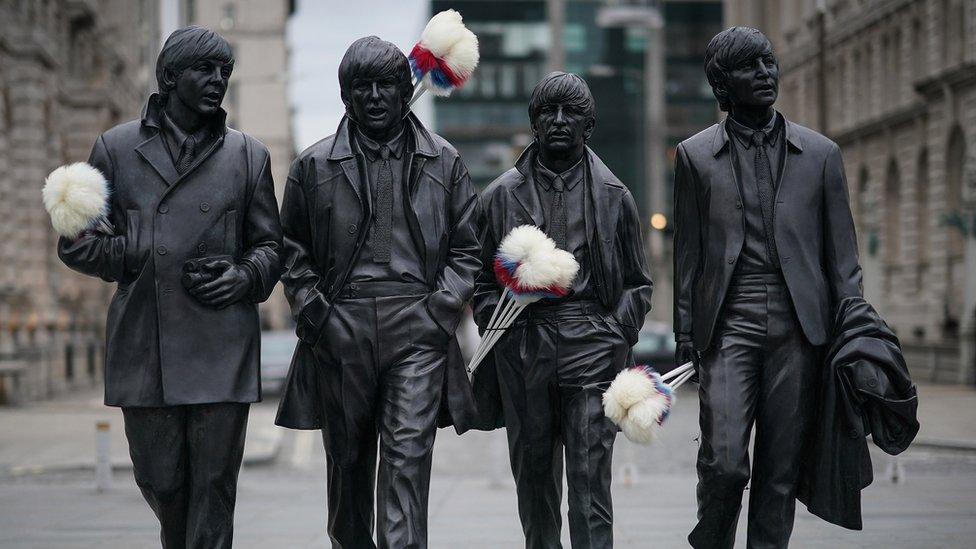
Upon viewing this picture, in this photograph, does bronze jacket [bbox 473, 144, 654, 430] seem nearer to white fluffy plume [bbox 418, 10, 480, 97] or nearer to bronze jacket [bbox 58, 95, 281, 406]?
white fluffy plume [bbox 418, 10, 480, 97]

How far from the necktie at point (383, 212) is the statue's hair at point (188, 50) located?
35.3 inches

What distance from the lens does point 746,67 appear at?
718 centimetres

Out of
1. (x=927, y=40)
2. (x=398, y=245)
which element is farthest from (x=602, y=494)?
(x=927, y=40)

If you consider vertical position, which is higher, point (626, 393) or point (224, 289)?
point (224, 289)

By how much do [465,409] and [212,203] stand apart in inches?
61.3

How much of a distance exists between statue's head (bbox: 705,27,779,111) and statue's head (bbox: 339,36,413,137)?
1.44 meters

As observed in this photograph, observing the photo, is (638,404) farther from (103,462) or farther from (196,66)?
(103,462)

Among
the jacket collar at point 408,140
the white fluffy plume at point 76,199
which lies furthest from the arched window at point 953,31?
the white fluffy plume at point 76,199

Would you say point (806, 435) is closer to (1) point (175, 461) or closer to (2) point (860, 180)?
(1) point (175, 461)

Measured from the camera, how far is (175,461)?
6863 mm

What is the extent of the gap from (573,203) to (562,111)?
1.55ft

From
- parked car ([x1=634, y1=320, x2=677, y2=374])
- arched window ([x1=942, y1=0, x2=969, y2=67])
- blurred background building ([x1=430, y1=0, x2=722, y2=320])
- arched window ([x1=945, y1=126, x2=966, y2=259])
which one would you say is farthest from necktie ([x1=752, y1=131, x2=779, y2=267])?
blurred background building ([x1=430, y1=0, x2=722, y2=320])

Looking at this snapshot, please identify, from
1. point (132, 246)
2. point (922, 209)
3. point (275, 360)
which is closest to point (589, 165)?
point (132, 246)

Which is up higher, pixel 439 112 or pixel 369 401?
pixel 439 112
